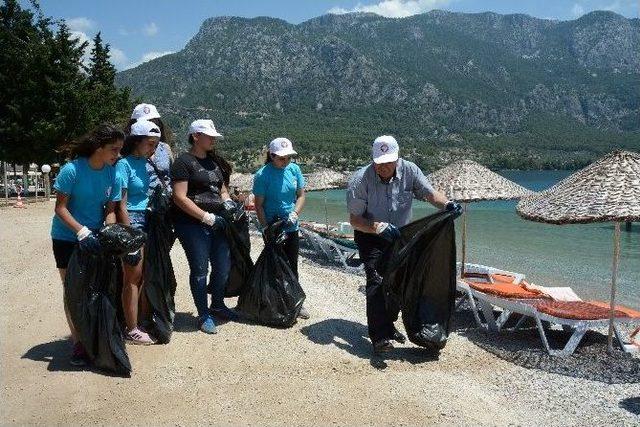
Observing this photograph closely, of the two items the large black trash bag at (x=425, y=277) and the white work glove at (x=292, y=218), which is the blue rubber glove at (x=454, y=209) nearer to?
the large black trash bag at (x=425, y=277)

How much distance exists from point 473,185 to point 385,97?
147 metres

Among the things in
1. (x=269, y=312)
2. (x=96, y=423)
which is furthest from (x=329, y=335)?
(x=96, y=423)

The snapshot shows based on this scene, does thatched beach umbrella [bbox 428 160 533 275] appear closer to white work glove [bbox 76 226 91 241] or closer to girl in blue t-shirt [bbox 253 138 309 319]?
girl in blue t-shirt [bbox 253 138 309 319]

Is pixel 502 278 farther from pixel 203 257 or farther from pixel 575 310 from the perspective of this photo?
pixel 203 257

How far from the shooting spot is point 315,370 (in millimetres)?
4312

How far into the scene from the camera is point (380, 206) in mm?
4672

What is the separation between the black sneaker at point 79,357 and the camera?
13.1 feet

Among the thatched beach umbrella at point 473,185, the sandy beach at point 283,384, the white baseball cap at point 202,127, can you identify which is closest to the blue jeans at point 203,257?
the sandy beach at point 283,384

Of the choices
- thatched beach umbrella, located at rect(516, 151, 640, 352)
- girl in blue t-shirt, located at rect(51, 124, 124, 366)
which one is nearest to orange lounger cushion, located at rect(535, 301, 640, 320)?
thatched beach umbrella, located at rect(516, 151, 640, 352)

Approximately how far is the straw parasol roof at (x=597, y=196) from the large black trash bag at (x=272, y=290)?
231cm

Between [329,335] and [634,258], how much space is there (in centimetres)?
1491

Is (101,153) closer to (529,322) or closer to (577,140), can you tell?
(529,322)

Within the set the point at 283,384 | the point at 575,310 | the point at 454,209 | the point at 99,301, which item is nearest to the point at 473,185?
the point at 575,310

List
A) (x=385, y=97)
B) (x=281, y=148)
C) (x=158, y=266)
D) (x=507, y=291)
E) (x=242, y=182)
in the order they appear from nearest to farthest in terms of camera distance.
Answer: (x=158, y=266)
(x=281, y=148)
(x=507, y=291)
(x=242, y=182)
(x=385, y=97)
